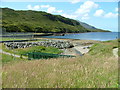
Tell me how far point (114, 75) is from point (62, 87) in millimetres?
2521

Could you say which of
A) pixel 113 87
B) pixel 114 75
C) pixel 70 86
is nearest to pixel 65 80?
pixel 70 86

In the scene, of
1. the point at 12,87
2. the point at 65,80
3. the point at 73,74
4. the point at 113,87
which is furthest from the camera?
the point at 73,74

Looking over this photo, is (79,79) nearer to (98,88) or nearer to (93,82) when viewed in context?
(93,82)

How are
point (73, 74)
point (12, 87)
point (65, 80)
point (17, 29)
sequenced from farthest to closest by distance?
point (17, 29) < point (73, 74) < point (65, 80) < point (12, 87)

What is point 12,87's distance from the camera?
4578 millimetres

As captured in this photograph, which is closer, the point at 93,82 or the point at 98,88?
the point at 98,88

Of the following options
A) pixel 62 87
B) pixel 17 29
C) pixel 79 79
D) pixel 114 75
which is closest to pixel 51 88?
pixel 62 87

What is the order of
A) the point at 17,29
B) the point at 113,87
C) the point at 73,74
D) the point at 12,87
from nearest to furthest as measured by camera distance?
the point at 12,87 < the point at 113,87 < the point at 73,74 < the point at 17,29

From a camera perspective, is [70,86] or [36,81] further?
[36,81]

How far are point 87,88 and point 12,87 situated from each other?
1.98 meters

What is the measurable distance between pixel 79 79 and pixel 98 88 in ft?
3.05

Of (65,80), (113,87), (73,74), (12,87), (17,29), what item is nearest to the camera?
(12,87)

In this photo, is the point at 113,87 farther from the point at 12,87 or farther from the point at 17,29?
the point at 17,29

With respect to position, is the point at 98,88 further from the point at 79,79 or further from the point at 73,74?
the point at 73,74
